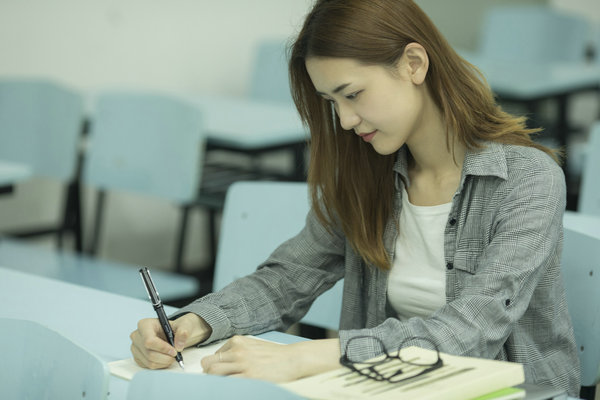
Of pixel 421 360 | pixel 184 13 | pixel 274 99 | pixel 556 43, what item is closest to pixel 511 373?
pixel 421 360

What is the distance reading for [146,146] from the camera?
109 inches

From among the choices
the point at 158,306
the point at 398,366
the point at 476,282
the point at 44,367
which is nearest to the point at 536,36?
the point at 476,282

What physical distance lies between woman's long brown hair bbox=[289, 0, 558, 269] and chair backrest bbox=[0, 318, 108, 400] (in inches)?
24.3

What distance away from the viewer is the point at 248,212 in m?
1.84

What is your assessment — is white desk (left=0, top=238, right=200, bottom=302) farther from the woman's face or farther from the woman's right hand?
the woman's face

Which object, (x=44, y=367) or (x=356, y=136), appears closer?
(x=44, y=367)

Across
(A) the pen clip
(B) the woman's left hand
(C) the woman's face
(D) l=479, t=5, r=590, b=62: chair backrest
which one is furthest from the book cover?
(D) l=479, t=5, r=590, b=62: chair backrest

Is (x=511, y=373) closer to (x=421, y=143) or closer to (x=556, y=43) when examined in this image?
(x=421, y=143)

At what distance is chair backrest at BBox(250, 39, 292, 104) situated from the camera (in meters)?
3.91

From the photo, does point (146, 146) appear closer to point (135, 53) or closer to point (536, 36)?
point (135, 53)

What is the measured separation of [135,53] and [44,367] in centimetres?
308

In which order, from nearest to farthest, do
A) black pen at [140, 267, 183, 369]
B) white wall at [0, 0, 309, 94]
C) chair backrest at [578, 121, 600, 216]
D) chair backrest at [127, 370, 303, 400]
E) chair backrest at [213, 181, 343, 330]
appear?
chair backrest at [127, 370, 303, 400]
black pen at [140, 267, 183, 369]
chair backrest at [213, 181, 343, 330]
chair backrest at [578, 121, 600, 216]
white wall at [0, 0, 309, 94]

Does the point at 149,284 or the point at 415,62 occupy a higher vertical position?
the point at 415,62

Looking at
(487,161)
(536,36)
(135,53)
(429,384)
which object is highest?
(536,36)
